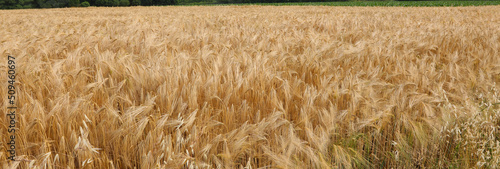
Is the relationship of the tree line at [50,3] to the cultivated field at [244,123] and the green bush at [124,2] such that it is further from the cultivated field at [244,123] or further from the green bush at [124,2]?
the cultivated field at [244,123]

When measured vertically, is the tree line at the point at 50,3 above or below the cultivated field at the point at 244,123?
above

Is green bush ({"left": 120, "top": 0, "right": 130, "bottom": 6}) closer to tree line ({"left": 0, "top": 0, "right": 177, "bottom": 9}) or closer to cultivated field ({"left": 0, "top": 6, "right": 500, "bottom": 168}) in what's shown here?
tree line ({"left": 0, "top": 0, "right": 177, "bottom": 9})

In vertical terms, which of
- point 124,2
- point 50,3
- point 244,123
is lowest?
point 244,123

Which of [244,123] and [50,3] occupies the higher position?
[50,3]

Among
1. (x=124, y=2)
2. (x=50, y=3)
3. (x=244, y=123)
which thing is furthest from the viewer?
(x=124, y=2)

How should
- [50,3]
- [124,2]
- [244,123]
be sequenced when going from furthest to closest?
[124,2]
[50,3]
[244,123]

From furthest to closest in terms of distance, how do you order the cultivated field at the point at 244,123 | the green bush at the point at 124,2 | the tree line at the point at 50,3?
the green bush at the point at 124,2 → the tree line at the point at 50,3 → the cultivated field at the point at 244,123

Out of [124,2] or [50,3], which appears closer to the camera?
[50,3]

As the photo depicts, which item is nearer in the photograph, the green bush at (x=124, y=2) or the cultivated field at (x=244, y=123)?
the cultivated field at (x=244, y=123)

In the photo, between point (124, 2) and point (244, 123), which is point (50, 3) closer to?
point (124, 2)

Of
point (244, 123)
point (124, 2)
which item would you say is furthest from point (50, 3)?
point (244, 123)

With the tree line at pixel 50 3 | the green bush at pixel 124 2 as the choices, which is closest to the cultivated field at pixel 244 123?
the tree line at pixel 50 3

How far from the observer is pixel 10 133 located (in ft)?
3.92

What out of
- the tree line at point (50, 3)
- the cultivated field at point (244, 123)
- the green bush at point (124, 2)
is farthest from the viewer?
the green bush at point (124, 2)
